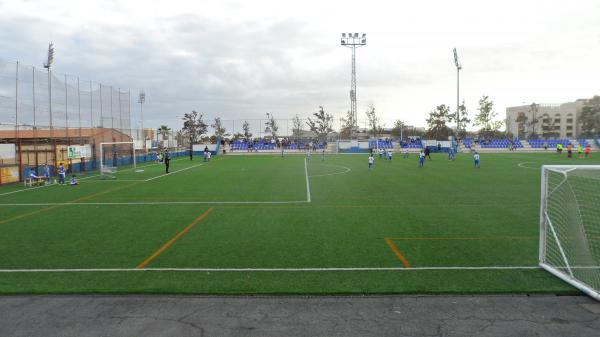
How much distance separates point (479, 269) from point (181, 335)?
A: 5793 mm

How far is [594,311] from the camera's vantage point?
255 inches

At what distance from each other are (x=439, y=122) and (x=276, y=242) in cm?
8621

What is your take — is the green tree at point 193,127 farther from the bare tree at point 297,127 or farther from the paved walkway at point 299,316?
the paved walkway at point 299,316

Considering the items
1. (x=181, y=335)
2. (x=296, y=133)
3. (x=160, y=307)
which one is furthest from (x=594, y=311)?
(x=296, y=133)

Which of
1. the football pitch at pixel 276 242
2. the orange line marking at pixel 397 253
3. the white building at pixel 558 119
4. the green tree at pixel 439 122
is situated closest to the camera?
the football pitch at pixel 276 242

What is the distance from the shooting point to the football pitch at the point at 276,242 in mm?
7711

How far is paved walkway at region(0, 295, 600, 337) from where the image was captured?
19.3ft

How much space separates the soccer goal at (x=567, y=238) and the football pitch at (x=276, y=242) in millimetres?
342

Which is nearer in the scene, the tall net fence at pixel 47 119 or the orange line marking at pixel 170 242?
the orange line marking at pixel 170 242

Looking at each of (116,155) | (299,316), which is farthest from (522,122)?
(299,316)

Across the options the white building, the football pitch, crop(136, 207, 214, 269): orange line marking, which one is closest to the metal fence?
the football pitch

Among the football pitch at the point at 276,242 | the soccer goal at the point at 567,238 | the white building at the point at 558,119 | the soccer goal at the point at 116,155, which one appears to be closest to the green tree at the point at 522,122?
the white building at the point at 558,119

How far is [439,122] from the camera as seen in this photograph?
3558 inches

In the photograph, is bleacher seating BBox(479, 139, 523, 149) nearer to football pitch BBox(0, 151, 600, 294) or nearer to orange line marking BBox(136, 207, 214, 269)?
football pitch BBox(0, 151, 600, 294)
